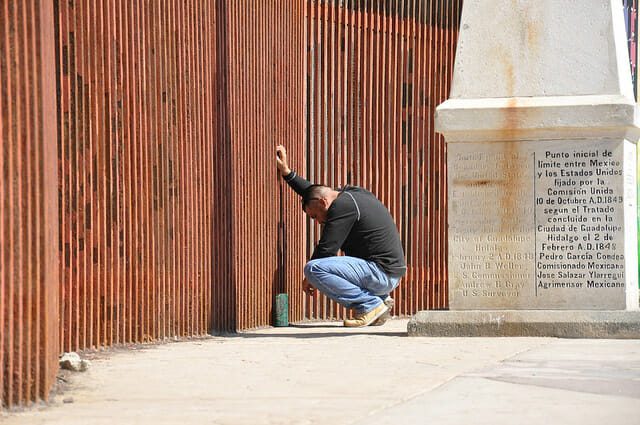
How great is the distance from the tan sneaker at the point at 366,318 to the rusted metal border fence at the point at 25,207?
4.58 meters

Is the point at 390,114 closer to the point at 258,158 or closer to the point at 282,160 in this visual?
the point at 282,160

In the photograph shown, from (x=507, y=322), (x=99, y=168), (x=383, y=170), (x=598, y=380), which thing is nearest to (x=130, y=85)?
(x=99, y=168)

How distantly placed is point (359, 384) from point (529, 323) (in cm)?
330

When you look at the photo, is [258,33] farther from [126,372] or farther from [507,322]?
[126,372]

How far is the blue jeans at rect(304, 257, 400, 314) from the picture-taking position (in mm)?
9875

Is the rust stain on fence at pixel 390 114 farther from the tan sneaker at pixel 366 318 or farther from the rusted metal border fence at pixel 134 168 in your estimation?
the rusted metal border fence at pixel 134 168

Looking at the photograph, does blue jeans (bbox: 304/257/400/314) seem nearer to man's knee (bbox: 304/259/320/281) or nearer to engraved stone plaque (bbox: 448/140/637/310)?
man's knee (bbox: 304/259/320/281)

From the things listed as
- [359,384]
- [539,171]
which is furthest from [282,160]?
[359,384]

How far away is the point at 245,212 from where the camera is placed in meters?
10.5

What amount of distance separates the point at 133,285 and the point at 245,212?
84.2 inches

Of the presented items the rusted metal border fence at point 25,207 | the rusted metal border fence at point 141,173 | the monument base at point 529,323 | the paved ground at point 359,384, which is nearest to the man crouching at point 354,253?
the rusted metal border fence at point 141,173

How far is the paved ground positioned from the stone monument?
552 millimetres

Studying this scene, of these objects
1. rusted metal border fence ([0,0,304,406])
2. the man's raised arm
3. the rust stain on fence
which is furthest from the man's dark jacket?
the rust stain on fence

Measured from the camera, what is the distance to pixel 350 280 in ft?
32.7
